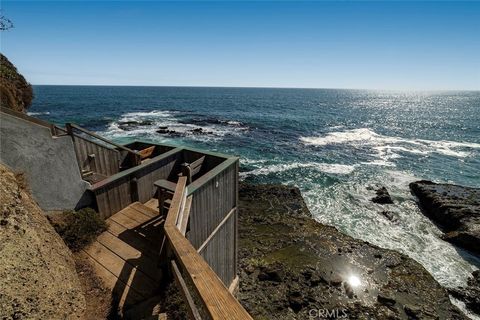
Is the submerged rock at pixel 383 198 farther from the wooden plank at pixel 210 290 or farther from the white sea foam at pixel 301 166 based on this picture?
the wooden plank at pixel 210 290

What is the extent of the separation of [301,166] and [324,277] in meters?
17.4

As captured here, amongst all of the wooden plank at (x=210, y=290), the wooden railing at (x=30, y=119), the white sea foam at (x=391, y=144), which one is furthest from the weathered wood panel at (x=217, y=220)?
the white sea foam at (x=391, y=144)

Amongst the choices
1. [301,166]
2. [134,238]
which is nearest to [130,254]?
[134,238]

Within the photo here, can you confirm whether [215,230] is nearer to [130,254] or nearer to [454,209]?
[130,254]

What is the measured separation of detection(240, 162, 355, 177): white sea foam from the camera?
92.8 ft

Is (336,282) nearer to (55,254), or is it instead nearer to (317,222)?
(317,222)

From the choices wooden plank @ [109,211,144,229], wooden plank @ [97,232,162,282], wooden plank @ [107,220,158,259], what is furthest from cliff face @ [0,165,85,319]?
wooden plank @ [109,211,144,229]

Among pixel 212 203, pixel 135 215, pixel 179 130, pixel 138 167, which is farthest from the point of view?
pixel 179 130

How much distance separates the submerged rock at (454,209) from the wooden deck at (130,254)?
20.9 meters

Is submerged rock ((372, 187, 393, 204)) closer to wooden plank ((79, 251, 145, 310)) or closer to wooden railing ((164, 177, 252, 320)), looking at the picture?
wooden plank ((79, 251, 145, 310))

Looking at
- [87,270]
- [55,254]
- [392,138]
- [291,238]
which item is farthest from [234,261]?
[392,138]

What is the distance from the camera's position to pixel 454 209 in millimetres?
20875

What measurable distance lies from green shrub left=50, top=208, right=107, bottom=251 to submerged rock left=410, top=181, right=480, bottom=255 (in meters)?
22.0

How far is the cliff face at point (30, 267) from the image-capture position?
10.2ft
